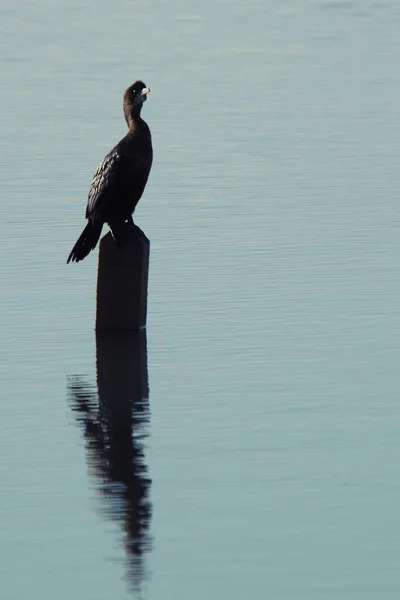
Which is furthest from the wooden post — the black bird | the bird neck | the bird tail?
the bird neck

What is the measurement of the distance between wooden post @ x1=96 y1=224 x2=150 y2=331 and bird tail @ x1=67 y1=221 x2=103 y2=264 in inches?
21.1

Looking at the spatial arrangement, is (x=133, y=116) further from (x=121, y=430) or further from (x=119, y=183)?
(x=121, y=430)

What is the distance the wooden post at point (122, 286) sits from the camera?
999 cm

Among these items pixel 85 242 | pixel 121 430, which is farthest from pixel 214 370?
pixel 85 242

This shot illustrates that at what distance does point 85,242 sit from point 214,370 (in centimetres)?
204

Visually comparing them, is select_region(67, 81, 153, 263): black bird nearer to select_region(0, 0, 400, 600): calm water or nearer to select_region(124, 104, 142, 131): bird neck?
select_region(124, 104, 142, 131): bird neck

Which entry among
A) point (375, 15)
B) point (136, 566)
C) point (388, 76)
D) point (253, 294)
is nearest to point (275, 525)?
point (136, 566)

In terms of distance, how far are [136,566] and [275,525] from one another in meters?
0.63

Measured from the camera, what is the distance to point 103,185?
10344mm

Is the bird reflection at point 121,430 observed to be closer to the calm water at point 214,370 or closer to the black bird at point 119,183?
the calm water at point 214,370

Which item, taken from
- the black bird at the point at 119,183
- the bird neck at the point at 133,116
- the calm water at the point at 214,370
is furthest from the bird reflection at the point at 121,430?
the bird neck at the point at 133,116

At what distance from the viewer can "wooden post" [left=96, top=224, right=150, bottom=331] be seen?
393 inches

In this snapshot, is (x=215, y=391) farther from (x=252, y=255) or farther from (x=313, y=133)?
(x=313, y=133)

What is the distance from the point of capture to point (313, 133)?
59.1 ft
